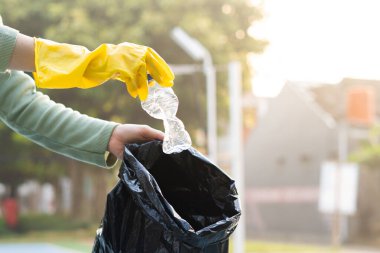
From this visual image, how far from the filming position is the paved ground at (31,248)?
1702 cm

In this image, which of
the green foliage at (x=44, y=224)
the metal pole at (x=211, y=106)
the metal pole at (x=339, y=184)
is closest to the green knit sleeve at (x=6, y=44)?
the metal pole at (x=211, y=106)

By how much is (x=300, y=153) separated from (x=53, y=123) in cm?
2379

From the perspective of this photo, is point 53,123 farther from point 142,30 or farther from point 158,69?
point 142,30

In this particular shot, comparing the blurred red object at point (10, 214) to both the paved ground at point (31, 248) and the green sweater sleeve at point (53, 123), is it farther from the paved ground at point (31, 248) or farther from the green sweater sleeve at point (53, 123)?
the green sweater sleeve at point (53, 123)

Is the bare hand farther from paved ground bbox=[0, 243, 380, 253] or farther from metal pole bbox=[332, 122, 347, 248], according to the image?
metal pole bbox=[332, 122, 347, 248]

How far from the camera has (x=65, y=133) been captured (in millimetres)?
1572

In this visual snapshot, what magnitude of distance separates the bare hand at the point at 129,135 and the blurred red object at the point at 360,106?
63.3 ft

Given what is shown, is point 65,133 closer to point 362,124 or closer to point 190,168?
point 190,168

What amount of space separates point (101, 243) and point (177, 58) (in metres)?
17.8

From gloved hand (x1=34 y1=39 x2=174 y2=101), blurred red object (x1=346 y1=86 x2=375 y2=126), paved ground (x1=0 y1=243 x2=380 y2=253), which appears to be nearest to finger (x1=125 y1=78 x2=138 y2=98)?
gloved hand (x1=34 y1=39 x2=174 y2=101)

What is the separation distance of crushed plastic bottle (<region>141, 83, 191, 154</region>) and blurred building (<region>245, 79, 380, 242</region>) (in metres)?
19.4

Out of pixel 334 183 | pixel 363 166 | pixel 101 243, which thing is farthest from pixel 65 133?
pixel 363 166

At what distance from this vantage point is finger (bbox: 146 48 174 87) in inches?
52.8

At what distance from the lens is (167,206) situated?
1.36 meters
